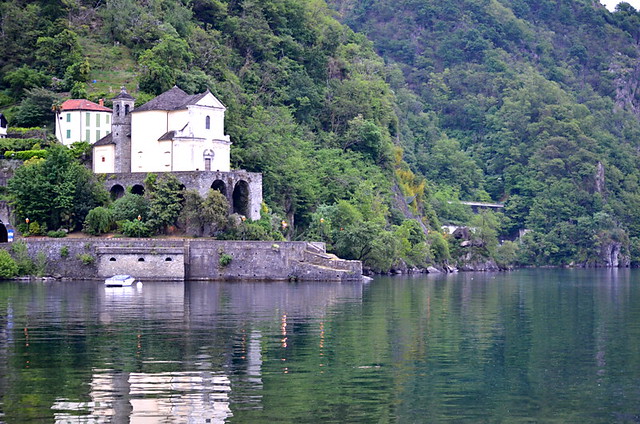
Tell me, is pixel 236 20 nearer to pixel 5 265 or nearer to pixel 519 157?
pixel 5 265

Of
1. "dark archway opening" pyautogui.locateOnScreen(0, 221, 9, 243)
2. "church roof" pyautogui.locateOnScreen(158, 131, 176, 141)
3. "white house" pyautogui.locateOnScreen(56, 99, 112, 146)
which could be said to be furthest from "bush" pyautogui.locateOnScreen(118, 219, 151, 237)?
"white house" pyautogui.locateOnScreen(56, 99, 112, 146)

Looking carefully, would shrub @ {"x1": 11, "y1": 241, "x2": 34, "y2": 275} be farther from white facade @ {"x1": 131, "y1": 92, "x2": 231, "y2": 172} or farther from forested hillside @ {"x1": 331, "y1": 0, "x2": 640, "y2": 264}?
forested hillside @ {"x1": 331, "y1": 0, "x2": 640, "y2": 264}

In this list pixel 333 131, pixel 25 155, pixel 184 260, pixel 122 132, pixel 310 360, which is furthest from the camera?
pixel 333 131

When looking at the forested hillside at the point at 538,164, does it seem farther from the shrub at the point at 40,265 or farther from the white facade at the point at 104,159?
the shrub at the point at 40,265

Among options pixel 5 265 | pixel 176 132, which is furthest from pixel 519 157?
pixel 5 265

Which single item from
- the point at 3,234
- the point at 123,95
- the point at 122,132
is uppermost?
the point at 123,95

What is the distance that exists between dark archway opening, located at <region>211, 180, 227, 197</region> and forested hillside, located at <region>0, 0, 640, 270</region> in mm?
4487

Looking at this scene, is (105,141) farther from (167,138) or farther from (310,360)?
(310,360)

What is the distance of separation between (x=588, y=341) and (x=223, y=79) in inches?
2874

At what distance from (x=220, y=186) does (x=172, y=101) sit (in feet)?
28.4

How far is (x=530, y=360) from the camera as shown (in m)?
38.2

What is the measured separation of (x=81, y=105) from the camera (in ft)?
300

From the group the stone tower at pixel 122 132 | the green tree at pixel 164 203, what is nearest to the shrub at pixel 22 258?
the green tree at pixel 164 203

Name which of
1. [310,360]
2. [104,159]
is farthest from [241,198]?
[310,360]
